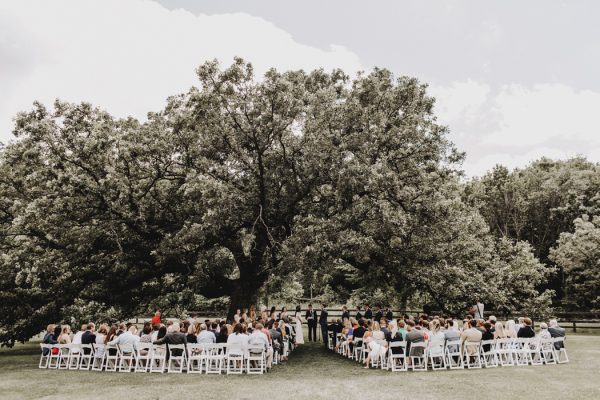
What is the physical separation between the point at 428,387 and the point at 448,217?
1007 cm

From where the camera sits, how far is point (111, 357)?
14883 millimetres

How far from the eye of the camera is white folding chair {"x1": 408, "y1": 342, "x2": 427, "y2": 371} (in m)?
14.3

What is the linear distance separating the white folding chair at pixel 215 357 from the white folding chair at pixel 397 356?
17.1 ft

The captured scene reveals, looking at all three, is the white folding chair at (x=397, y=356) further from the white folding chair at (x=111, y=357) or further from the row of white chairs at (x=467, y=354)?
the white folding chair at (x=111, y=357)

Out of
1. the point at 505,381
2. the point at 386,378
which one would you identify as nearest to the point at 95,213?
the point at 386,378

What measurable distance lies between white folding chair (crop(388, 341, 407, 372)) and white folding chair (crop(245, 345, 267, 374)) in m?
3.99

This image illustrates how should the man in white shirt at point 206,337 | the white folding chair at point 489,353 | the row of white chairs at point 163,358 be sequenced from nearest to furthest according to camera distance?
the row of white chairs at point 163,358 → the white folding chair at point 489,353 → the man in white shirt at point 206,337

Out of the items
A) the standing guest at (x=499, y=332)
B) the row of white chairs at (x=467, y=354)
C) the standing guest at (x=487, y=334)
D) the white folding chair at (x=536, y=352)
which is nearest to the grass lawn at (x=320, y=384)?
the row of white chairs at (x=467, y=354)

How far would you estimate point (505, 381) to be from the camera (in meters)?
11.8

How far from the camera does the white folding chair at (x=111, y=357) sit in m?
14.8

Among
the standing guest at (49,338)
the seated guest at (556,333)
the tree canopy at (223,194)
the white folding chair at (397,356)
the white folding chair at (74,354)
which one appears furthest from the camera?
the tree canopy at (223,194)

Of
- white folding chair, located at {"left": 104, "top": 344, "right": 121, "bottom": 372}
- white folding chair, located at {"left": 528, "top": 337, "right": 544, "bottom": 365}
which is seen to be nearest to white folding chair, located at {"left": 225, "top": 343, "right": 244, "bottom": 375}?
white folding chair, located at {"left": 104, "top": 344, "right": 121, "bottom": 372}

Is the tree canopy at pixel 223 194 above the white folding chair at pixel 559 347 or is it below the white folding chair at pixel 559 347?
above

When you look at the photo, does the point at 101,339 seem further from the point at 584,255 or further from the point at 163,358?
the point at 584,255
